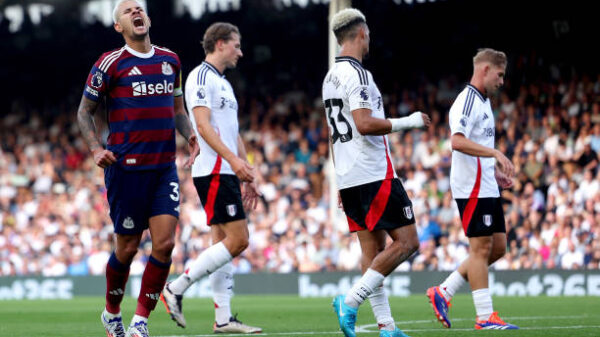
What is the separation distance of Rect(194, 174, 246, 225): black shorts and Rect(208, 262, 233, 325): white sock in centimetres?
42

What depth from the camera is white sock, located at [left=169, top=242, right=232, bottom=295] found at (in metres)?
8.46

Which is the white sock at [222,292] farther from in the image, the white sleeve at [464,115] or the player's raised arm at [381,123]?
the player's raised arm at [381,123]

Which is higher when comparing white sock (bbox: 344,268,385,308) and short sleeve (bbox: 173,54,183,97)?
short sleeve (bbox: 173,54,183,97)

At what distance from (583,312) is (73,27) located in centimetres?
1894

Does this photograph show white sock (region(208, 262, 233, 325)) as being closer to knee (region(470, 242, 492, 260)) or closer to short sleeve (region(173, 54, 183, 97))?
short sleeve (region(173, 54, 183, 97))

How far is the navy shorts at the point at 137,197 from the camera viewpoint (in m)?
7.18

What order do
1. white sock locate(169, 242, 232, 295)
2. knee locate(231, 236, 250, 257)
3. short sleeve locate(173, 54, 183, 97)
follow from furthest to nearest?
knee locate(231, 236, 250, 257) → white sock locate(169, 242, 232, 295) → short sleeve locate(173, 54, 183, 97)

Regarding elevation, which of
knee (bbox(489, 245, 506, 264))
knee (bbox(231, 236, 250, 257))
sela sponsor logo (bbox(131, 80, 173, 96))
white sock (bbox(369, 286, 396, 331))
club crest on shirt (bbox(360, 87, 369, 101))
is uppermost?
sela sponsor logo (bbox(131, 80, 173, 96))

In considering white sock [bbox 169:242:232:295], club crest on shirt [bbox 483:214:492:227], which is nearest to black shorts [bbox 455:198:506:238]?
club crest on shirt [bbox 483:214:492:227]

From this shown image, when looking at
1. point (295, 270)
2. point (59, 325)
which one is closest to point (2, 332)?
point (59, 325)

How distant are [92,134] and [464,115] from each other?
3.24 meters

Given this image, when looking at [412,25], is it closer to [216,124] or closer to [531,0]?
[531,0]

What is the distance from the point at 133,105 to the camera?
718cm

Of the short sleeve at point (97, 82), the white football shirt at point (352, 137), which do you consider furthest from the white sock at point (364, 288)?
the short sleeve at point (97, 82)
